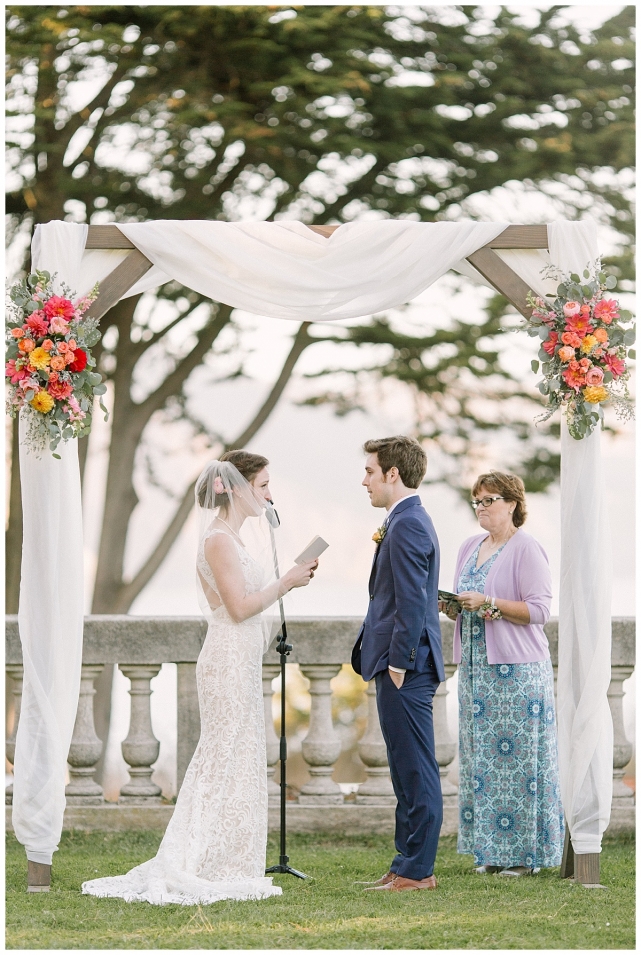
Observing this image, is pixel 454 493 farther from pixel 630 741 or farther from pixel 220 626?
pixel 220 626

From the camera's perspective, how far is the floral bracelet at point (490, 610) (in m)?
5.62

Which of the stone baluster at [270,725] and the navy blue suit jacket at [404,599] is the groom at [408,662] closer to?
the navy blue suit jacket at [404,599]

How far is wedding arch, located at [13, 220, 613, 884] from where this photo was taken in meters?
5.28

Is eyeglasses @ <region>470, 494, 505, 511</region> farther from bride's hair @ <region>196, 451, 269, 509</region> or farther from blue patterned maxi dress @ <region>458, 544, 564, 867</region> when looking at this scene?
bride's hair @ <region>196, 451, 269, 509</region>

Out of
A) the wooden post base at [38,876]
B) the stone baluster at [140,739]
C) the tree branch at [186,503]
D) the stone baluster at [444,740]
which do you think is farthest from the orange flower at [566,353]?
the tree branch at [186,503]

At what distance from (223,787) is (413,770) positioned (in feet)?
2.94

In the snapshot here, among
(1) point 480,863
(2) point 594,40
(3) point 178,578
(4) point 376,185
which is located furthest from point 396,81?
(1) point 480,863

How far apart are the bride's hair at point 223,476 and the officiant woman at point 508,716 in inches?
47.0

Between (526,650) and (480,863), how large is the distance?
109cm

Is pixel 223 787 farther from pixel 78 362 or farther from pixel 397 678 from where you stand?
pixel 78 362

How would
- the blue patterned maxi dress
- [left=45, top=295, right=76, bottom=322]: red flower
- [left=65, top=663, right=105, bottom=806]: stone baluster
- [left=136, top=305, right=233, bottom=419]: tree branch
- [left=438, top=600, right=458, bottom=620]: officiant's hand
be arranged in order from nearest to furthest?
[left=45, top=295, right=76, bottom=322]: red flower → the blue patterned maxi dress → [left=438, top=600, right=458, bottom=620]: officiant's hand → [left=65, top=663, right=105, bottom=806]: stone baluster → [left=136, top=305, right=233, bottom=419]: tree branch

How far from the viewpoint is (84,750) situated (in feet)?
21.0

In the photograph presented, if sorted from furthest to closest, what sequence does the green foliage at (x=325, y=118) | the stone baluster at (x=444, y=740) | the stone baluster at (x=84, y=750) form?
the green foliage at (x=325, y=118) < the stone baluster at (x=444, y=740) < the stone baluster at (x=84, y=750)

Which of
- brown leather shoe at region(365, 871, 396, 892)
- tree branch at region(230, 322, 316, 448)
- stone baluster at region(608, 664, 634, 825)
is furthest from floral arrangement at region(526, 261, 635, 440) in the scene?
tree branch at region(230, 322, 316, 448)
